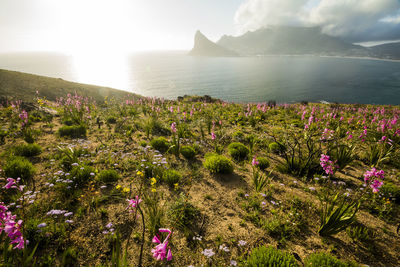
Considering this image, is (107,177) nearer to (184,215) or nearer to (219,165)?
(184,215)

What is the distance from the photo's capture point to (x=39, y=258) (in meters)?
2.95

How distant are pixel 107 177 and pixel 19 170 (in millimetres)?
2591

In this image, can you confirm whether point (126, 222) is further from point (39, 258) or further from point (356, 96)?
point (356, 96)

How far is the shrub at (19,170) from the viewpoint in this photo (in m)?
4.78

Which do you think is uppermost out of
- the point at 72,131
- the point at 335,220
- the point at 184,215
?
the point at 72,131

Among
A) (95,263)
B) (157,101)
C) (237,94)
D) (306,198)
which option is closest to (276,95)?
(237,94)

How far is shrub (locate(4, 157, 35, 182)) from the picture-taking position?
15.7 feet

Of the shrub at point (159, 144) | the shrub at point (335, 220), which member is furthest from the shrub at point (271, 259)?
the shrub at point (159, 144)

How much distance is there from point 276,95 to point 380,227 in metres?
62.3

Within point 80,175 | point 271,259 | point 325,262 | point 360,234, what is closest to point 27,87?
point 80,175

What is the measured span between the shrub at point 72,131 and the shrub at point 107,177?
5.29 metres

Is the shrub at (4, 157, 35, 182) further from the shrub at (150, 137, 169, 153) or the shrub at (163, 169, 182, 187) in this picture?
the shrub at (163, 169, 182, 187)

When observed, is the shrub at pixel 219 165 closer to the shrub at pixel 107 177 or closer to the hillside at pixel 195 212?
the hillside at pixel 195 212

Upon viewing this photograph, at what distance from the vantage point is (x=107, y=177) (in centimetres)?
507
